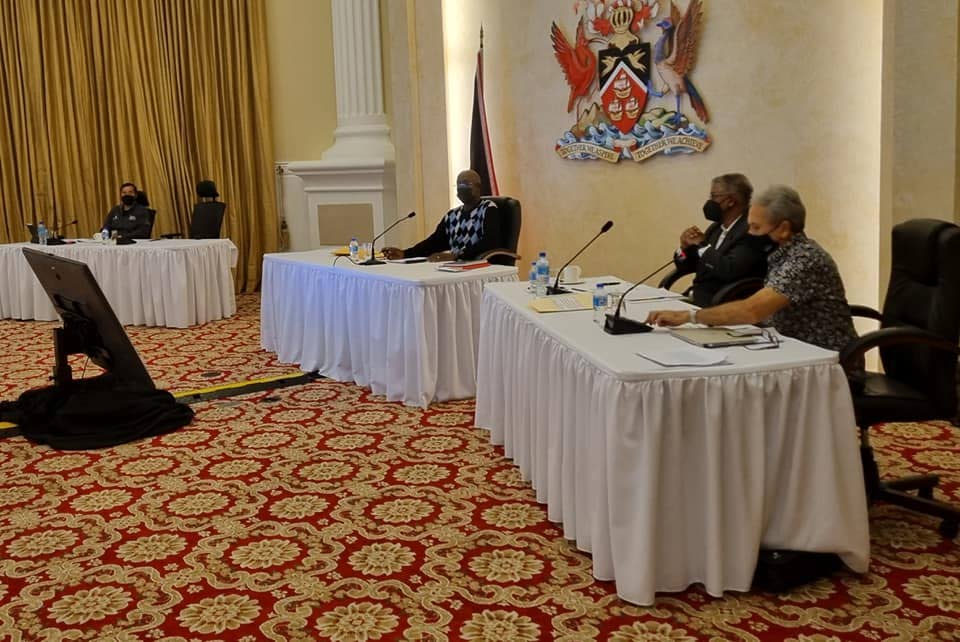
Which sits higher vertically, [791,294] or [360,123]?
[360,123]

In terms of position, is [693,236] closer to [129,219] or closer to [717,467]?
[717,467]

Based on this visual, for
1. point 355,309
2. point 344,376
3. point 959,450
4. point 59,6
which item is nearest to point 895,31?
point 959,450

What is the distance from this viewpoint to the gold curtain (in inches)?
368

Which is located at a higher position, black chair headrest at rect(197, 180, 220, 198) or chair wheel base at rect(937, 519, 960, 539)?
black chair headrest at rect(197, 180, 220, 198)

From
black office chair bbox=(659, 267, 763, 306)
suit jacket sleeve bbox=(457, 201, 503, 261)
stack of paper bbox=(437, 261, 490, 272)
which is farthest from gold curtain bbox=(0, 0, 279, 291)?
black office chair bbox=(659, 267, 763, 306)

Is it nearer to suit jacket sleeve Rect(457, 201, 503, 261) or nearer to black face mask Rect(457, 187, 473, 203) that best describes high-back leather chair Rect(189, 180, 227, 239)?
black face mask Rect(457, 187, 473, 203)

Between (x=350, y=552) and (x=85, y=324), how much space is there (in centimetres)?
210

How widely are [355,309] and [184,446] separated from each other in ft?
4.37

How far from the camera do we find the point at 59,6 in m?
9.34

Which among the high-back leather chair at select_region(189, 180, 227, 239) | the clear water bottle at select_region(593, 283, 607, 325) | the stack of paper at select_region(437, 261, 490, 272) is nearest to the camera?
the clear water bottle at select_region(593, 283, 607, 325)

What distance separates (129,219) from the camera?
8328mm

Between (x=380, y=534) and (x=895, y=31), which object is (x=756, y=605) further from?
(x=895, y=31)

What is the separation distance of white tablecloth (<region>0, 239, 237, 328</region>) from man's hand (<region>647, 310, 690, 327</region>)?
17.4 ft

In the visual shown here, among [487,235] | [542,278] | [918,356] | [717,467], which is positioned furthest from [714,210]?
[717,467]
